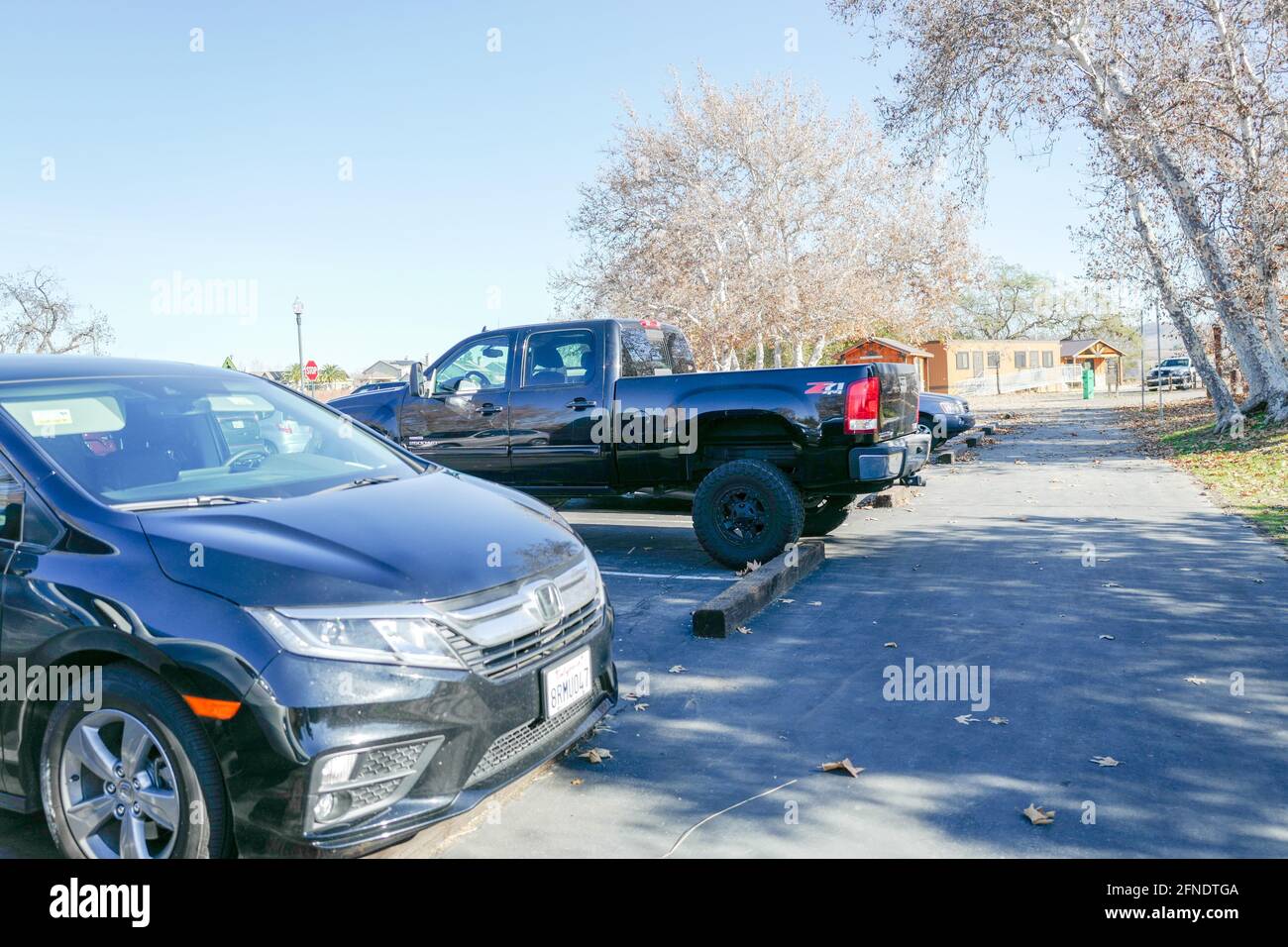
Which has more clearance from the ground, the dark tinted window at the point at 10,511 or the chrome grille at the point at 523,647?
the dark tinted window at the point at 10,511

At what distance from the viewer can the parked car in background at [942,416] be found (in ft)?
59.7

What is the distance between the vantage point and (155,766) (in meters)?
2.96

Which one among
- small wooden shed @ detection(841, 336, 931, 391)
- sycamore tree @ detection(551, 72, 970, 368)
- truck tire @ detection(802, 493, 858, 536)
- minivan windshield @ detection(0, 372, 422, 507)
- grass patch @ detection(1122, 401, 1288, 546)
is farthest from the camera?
small wooden shed @ detection(841, 336, 931, 391)

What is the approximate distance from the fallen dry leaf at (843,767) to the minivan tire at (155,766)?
7.69ft

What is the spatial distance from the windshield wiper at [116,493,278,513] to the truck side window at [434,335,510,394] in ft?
17.3

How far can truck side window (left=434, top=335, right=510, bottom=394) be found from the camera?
8742 millimetres

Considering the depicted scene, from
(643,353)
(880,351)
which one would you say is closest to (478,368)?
(643,353)

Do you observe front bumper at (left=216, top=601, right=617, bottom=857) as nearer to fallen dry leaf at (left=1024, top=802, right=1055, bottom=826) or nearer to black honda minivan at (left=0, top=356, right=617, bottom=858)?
black honda minivan at (left=0, top=356, right=617, bottom=858)

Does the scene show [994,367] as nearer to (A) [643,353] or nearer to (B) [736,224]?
(B) [736,224]

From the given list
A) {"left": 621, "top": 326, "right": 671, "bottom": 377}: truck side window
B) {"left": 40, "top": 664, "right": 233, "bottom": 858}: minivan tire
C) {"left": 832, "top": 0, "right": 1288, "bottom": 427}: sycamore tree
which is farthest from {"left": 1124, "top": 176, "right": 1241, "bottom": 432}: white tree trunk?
{"left": 40, "top": 664, "right": 233, "bottom": 858}: minivan tire

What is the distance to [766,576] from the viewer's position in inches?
273

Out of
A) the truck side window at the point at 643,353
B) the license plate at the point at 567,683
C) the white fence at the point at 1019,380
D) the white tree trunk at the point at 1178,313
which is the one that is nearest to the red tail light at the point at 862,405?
the truck side window at the point at 643,353

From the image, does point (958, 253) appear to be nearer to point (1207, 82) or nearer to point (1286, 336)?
point (1286, 336)

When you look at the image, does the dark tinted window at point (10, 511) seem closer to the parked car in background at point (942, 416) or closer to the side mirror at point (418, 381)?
the side mirror at point (418, 381)
